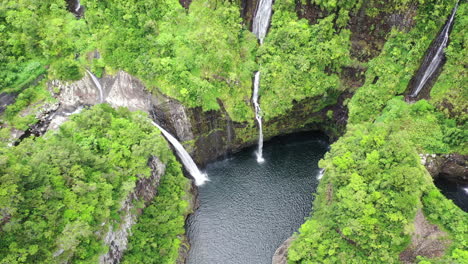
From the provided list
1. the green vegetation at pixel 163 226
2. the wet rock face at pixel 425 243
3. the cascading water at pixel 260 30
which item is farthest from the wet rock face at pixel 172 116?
the wet rock face at pixel 425 243

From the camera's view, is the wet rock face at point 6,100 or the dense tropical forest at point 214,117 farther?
the wet rock face at point 6,100

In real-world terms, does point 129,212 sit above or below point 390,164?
below

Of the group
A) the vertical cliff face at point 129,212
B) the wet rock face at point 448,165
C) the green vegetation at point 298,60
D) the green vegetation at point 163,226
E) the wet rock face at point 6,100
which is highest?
the green vegetation at point 298,60

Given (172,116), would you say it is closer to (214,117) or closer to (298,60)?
(214,117)

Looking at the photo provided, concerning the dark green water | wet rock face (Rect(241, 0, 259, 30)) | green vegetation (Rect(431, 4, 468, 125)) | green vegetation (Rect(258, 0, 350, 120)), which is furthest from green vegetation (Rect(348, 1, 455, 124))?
wet rock face (Rect(241, 0, 259, 30))

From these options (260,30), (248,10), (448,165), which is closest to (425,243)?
(448,165)

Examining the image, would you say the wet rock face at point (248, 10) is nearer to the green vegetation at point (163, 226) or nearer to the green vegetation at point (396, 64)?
the green vegetation at point (396, 64)
